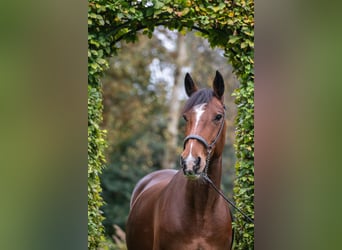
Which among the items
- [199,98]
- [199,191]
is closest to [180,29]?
[199,98]

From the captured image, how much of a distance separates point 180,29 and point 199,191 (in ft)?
5.20

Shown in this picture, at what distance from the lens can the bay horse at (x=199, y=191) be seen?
3279mm

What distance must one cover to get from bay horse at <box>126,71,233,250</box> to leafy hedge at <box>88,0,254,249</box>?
1.83 feet

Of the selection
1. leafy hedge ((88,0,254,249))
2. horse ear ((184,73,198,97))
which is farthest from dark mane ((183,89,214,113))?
leafy hedge ((88,0,254,249))

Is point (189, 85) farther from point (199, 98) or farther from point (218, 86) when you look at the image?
point (199, 98)

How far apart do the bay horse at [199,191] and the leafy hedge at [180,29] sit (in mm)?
559

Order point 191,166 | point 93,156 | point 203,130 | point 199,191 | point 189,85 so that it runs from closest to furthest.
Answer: point 191,166 → point 203,130 → point 199,191 → point 189,85 → point 93,156

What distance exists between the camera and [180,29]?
4.29 meters

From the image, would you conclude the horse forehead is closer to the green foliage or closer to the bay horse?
the bay horse

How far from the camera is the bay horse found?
3.28m

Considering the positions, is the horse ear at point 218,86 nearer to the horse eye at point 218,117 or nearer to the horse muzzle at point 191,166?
the horse eye at point 218,117

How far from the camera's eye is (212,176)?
141 inches
